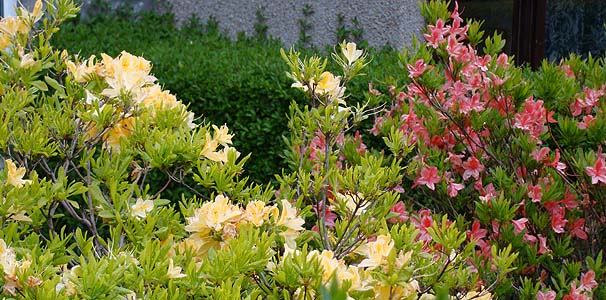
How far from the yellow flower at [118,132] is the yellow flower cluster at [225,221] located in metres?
0.39

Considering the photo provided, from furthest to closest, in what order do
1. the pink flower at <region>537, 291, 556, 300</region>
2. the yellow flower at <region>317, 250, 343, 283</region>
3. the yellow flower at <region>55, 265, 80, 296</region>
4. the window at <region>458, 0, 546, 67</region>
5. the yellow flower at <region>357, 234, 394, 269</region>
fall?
1. the window at <region>458, 0, 546, 67</region>
2. the pink flower at <region>537, 291, 556, 300</region>
3. the yellow flower at <region>357, 234, 394, 269</region>
4. the yellow flower at <region>317, 250, 343, 283</region>
5. the yellow flower at <region>55, 265, 80, 296</region>

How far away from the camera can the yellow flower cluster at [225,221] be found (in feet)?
6.18

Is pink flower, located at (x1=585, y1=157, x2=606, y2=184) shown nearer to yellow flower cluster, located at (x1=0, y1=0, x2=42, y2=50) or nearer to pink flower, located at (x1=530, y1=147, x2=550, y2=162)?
pink flower, located at (x1=530, y1=147, x2=550, y2=162)

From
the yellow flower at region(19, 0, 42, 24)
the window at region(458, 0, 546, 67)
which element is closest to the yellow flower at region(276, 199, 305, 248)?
the yellow flower at region(19, 0, 42, 24)

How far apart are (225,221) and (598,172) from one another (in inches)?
59.4

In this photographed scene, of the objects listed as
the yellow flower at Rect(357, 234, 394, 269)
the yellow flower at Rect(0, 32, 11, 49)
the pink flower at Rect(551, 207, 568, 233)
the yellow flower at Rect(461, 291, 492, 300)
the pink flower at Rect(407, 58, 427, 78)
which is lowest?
the pink flower at Rect(551, 207, 568, 233)

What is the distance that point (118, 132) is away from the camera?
2283 millimetres

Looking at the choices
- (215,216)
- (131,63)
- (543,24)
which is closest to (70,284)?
(215,216)

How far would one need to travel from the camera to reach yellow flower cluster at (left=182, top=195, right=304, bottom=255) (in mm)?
1883

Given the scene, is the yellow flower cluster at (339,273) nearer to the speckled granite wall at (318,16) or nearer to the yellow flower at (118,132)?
the yellow flower at (118,132)

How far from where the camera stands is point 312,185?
2.34 meters

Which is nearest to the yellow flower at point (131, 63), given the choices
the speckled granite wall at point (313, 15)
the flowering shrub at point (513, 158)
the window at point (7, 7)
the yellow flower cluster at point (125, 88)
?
the yellow flower cluster at point (125, 88)

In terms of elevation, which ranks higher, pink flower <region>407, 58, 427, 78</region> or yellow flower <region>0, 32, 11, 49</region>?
yellow flower <region>0, 32, 11, 49</region>

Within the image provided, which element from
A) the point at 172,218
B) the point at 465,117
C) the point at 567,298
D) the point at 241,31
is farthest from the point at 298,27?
the point at 172,218
